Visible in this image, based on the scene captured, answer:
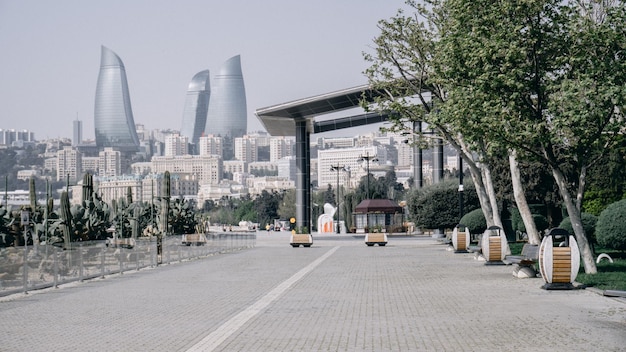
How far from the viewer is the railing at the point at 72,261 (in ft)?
69.1

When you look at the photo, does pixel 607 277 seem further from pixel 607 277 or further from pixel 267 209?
pixel 267 209

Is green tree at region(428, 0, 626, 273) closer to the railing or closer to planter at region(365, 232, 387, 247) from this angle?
the railing

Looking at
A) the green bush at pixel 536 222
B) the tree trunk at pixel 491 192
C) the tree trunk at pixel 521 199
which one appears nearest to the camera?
the tree trunk at pixel 521 199

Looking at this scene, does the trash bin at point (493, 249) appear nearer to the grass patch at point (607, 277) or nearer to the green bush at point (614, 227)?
the grass patch at point (607, 277)

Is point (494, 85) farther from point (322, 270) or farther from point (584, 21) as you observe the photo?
point (322, 270)

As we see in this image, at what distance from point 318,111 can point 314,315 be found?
58477 mm

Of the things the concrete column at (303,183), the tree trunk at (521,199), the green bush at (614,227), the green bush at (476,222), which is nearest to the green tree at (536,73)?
the green bush at (614,227)

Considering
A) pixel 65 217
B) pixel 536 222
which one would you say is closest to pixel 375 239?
pixel 536 222

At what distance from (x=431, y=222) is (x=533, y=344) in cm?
4777

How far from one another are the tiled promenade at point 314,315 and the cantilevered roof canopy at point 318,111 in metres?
43.9

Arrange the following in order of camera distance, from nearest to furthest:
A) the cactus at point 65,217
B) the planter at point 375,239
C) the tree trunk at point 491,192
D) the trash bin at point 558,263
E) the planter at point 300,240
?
the trash bin at point 558,263
the cactus at point 65,217
the tree trunk at point 491,192
the planter at point 300,240
the planter at point 375,239

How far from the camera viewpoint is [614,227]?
28734 millimetres

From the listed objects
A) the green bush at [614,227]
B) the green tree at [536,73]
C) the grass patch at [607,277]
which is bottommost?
the grass patch at [607,277]

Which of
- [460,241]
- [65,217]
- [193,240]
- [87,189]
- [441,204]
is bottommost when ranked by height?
[460,241]
